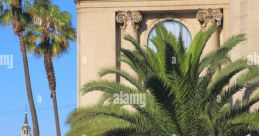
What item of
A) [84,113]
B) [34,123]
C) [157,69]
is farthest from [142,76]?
[34,123]

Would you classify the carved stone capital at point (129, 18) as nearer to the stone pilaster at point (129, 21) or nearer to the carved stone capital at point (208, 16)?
the stone pilaster at point (129, 21)

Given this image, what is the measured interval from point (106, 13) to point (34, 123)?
6246mm

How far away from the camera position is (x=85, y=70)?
36406 mm

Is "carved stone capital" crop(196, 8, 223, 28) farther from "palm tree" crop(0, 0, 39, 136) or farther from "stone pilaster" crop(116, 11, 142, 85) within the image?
"palm tree" crop(0, 0, 39, 136)

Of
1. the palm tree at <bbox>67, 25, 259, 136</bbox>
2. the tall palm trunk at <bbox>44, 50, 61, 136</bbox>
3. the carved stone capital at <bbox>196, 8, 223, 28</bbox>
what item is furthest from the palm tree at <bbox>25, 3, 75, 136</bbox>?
the palm tree at <bbox>67, 25, 259, 136</bbox>

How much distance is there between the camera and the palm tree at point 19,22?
3503 centimetres

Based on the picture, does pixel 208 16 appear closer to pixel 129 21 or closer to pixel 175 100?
pixel 129 21

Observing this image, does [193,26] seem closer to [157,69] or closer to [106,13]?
[106,13]

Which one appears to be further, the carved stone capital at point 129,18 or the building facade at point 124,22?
the carved stone capital at point 129,18

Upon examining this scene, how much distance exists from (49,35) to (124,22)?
4.90 meters

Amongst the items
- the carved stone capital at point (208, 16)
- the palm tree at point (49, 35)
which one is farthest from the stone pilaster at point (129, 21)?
the palm tree at point (49, 35)

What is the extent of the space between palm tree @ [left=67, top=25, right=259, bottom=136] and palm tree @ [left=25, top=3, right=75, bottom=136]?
680 inches

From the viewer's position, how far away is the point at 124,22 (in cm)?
3703

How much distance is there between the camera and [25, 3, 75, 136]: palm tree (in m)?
39.5
